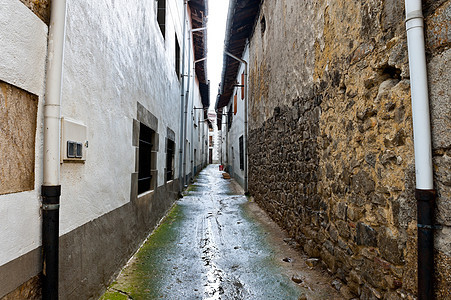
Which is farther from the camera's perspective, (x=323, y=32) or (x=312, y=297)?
(x=323, y=32)

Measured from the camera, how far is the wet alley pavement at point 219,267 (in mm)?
2496

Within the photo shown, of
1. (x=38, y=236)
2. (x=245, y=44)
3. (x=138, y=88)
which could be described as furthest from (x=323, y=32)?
(x=245, y=44)

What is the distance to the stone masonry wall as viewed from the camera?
59.2 inches

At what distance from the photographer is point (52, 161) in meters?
1.51

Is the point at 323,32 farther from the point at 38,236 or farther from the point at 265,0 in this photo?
the point at 265,0

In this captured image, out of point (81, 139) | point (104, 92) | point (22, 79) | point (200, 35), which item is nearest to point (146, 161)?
point (104, 92)

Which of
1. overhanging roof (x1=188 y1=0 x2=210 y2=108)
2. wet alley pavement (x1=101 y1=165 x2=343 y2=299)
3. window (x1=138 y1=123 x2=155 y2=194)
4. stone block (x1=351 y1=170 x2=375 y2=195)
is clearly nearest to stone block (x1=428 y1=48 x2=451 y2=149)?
stone block (x1=351 y1=170 x2=375 y2=195)

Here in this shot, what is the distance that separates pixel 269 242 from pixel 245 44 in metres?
7.73

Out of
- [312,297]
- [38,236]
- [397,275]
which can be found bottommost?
[312,297]

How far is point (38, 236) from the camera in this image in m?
1.48

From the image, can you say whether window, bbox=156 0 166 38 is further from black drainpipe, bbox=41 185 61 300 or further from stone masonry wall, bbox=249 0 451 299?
black drainpipe, bbox=41 185 61 300

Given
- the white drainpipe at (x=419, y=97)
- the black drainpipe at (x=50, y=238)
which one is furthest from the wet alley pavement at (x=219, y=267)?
the white drainpipe at (x=419, y=97)

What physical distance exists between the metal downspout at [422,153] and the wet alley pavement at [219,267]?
3.61ft

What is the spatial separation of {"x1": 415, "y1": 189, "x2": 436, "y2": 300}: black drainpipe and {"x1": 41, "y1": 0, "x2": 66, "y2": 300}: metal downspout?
2.16m
